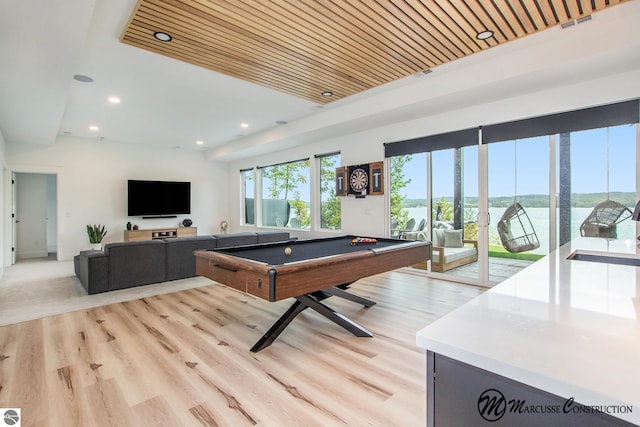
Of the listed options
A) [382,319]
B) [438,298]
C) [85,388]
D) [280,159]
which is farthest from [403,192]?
[85,388]

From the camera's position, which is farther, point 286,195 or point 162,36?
point 286,195

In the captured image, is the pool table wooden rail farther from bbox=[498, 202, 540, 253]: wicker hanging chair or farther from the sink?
bbox=[498, 202, 540, 253]: wicker hanging chair

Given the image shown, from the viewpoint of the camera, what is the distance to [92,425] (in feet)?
5.66

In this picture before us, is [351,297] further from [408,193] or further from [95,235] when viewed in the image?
[95,235]

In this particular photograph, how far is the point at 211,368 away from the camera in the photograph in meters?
2.33

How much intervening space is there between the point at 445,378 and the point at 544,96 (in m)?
4.41

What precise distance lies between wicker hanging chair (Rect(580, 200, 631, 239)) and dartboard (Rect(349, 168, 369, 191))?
3.19 metres

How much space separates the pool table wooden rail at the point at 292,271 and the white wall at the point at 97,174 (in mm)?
6465

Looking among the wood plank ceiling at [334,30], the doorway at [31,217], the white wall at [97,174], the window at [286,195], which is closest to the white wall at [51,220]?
the doorway at [31,217]

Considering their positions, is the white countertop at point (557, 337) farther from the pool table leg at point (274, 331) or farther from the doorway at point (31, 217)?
the doorway at point (31, 217)

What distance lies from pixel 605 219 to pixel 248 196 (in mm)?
7957

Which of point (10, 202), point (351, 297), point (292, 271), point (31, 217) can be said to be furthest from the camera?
point (31, 217)

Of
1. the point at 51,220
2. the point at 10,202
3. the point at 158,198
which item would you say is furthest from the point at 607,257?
the point at 51,220

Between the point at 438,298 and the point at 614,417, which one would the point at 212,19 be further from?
the point at 438,298
